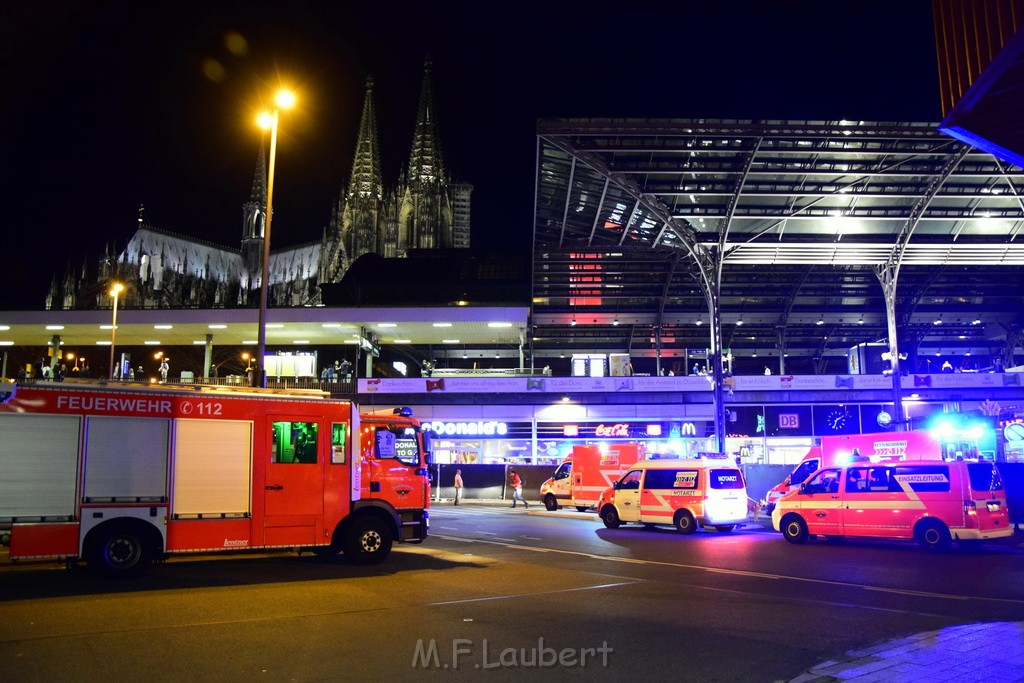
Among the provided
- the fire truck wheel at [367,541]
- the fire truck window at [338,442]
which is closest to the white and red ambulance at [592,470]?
the fire truck wheel at [367,541]

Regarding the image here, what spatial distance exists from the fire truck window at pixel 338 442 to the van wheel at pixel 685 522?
11.4 m

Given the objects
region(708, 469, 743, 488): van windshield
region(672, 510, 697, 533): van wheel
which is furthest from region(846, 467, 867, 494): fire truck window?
region(672, 510, 697, 533): van wheel

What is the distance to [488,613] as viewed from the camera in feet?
30.8

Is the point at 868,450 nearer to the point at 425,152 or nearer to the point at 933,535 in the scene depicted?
the point at 933,535

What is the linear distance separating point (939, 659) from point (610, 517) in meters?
16.3

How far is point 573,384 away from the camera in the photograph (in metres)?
43.8

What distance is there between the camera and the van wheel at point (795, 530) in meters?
18.8

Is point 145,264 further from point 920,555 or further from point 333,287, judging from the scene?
point 920,555

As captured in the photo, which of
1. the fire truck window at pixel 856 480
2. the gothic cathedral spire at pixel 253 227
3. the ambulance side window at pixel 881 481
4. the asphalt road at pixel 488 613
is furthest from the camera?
the gothic cathedral spire at pixel 253 227

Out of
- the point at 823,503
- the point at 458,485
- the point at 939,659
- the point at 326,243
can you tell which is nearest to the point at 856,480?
the point at 823,503

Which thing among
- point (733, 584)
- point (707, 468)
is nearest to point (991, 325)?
point (707, 468)

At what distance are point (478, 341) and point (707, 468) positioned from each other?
36.0 meters

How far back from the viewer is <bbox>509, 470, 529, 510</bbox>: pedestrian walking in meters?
33.8

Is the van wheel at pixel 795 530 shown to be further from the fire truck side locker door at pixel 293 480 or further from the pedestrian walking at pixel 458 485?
the pedestrian walking at pixel 458 485
